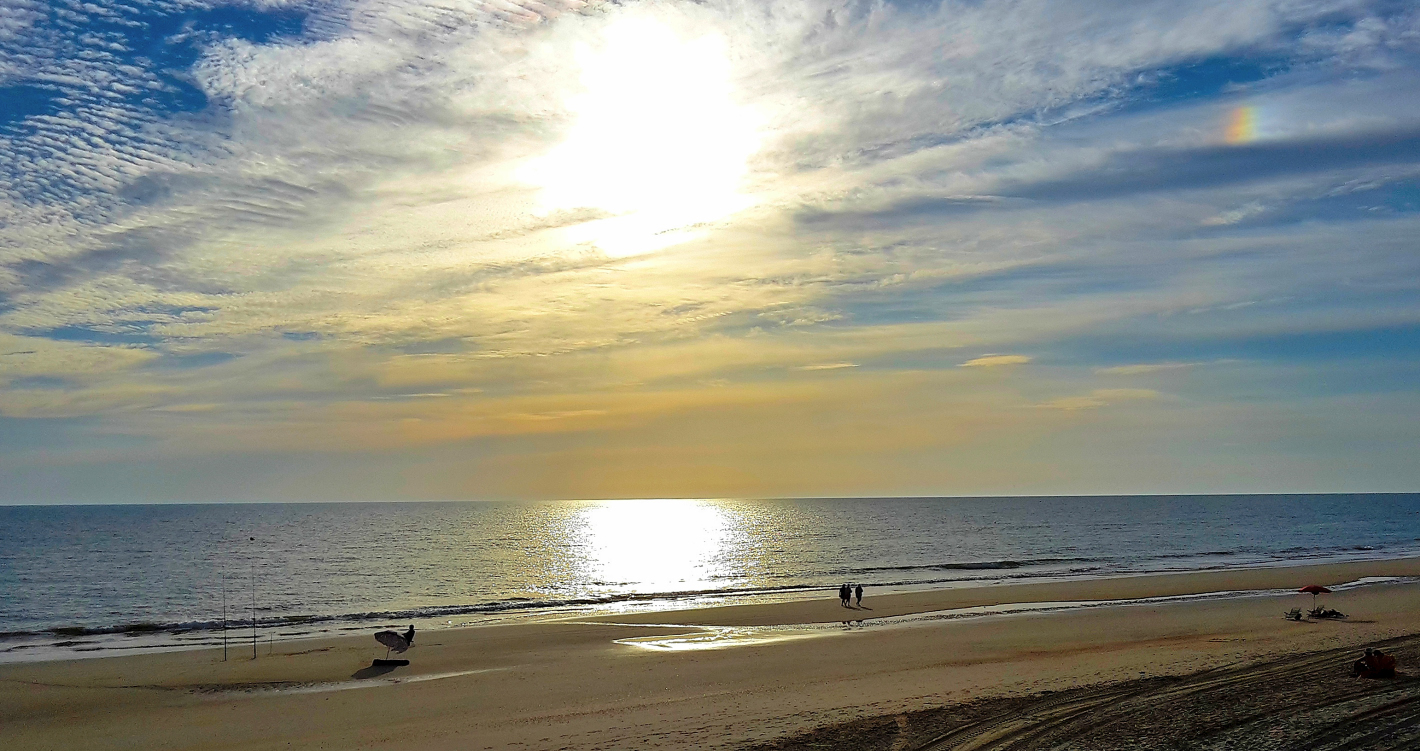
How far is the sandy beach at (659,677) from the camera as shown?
1878cm

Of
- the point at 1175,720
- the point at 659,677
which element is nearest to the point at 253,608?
the point at 659,677

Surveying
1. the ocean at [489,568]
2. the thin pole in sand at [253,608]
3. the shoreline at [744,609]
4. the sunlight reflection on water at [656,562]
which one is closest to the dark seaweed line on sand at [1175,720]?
the shoreline at [744,609]

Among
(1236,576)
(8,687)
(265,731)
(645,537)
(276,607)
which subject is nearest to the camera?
(265,731)

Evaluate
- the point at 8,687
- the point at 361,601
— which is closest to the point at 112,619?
the point at 361,601

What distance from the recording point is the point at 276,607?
160ft

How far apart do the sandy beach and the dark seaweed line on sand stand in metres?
0.22

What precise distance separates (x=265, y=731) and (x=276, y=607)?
32109 mm

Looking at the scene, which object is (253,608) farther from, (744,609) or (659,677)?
(659,677)

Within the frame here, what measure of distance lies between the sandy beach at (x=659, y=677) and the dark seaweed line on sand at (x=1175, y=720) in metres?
0.22

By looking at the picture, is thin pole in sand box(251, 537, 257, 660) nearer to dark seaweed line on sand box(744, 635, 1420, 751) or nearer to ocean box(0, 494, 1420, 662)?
ocean box(0, 494, 1420, 662)

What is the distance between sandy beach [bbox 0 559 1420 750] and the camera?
1878 cm

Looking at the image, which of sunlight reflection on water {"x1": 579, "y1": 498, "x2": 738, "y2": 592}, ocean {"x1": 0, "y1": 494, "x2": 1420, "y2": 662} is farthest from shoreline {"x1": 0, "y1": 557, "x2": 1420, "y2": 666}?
sunlight reflection on water {"x1": 579, "y1": 498, "x2": 738, "y2": 592}

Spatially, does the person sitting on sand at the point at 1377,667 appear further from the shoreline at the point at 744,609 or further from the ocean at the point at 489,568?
the ocean at the point at 489,568

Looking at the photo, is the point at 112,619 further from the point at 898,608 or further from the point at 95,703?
the point at 898,608
